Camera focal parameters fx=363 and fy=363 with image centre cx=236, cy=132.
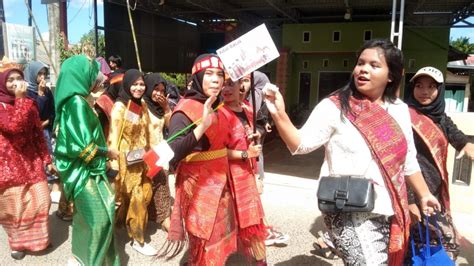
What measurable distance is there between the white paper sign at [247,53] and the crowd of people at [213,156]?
0.77ft

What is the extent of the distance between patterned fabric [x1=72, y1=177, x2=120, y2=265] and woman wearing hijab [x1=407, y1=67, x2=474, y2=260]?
2.07 metres

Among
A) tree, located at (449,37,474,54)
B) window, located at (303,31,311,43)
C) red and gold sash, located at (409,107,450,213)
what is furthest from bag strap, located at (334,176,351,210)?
tree, located at (449,37,474,54)

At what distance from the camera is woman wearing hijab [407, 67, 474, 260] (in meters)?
2.29

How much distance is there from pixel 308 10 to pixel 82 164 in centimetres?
944

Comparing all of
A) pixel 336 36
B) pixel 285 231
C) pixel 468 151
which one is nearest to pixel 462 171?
pixel 468 151

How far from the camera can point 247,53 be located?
1.94m

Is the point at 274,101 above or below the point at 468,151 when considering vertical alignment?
above

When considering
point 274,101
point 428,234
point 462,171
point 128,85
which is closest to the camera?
point 274,101

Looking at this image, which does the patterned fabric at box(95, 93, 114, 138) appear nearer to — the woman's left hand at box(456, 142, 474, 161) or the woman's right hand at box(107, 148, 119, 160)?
the woman's right hand at box(107, 148, 119, 160)

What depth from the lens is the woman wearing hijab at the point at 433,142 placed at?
2293mm

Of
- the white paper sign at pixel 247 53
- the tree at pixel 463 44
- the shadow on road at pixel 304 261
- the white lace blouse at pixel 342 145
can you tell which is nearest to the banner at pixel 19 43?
the white paper sign at pixel 247 53

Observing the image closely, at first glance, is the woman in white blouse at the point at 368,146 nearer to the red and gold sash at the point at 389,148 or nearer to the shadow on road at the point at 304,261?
the red and gold sash at the point at 389,148

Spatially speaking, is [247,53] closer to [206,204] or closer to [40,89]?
[206,204]

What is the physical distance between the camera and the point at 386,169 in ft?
5.51
